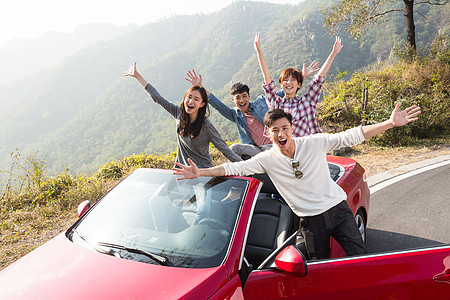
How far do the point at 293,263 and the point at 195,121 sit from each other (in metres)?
2.34

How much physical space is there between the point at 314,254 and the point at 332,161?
171 centimetres

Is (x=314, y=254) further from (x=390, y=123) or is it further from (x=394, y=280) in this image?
(x=390, y=123)

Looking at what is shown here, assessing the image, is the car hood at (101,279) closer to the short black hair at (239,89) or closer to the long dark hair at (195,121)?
the long dark hair at (195,121)

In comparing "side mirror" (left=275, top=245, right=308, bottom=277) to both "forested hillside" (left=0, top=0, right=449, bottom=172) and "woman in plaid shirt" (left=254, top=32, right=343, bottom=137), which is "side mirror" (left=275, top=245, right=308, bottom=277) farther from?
"forested hillside" (left=0, top=0, right=449, bottom=172)

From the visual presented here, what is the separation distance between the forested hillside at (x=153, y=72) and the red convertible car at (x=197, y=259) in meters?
44.4

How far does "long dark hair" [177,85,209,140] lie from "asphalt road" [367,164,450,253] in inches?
98.5

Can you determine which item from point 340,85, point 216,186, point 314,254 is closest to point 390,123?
point 314,254

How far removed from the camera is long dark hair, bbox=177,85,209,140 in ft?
12.6

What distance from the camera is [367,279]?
6.13 feet

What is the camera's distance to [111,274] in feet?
6.42

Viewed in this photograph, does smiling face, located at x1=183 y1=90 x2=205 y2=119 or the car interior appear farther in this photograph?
smiling face, located at x1=183 y1=90 x2=205 y2=119

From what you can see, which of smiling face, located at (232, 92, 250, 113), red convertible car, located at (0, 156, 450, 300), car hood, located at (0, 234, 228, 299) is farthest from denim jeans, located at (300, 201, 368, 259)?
smiling face, located at (232, 92, 250, 113)

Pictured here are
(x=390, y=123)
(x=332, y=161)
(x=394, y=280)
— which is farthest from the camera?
(x=332, y=161)

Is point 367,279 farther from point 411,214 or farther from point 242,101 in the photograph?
point 411,214
